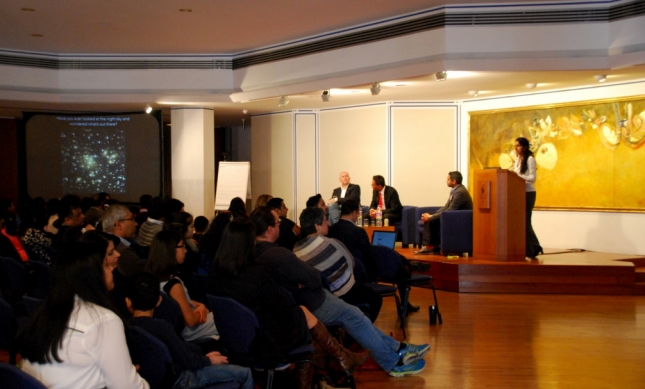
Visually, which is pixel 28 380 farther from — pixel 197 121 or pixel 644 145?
pixel 197 121

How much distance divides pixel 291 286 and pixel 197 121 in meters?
9.06

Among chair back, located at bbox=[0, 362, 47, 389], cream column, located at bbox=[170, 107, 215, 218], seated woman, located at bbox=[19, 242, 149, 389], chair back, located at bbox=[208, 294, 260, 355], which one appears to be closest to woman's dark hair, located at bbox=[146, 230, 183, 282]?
chair back, located at bbox=[208, 294, 260, 355]

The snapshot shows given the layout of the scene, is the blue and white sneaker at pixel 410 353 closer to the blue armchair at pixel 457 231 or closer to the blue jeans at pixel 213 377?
the blue jeans at pixel 213 377

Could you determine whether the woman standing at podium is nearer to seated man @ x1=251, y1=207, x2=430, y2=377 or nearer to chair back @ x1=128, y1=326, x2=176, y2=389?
seated man @ x1=251, y1=207, x2=430, y2=377

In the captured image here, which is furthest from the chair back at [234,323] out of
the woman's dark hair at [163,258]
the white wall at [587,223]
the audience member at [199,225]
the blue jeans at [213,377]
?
the white wall at [587,223]

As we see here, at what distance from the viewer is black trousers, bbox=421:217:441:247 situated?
33.5 ft

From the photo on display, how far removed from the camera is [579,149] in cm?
1084

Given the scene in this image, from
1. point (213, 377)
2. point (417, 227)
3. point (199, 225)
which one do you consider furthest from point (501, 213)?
point (213, 377)

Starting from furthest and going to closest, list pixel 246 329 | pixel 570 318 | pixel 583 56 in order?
pixel 583 56 < pixel 570 318 < pixel 246 329

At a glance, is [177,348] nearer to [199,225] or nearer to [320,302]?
[320,302]

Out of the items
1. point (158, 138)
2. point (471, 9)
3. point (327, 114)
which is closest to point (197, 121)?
point (158, 138)

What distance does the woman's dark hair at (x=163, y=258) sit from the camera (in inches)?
166

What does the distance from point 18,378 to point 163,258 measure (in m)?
1.94

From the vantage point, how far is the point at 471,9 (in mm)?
8914
